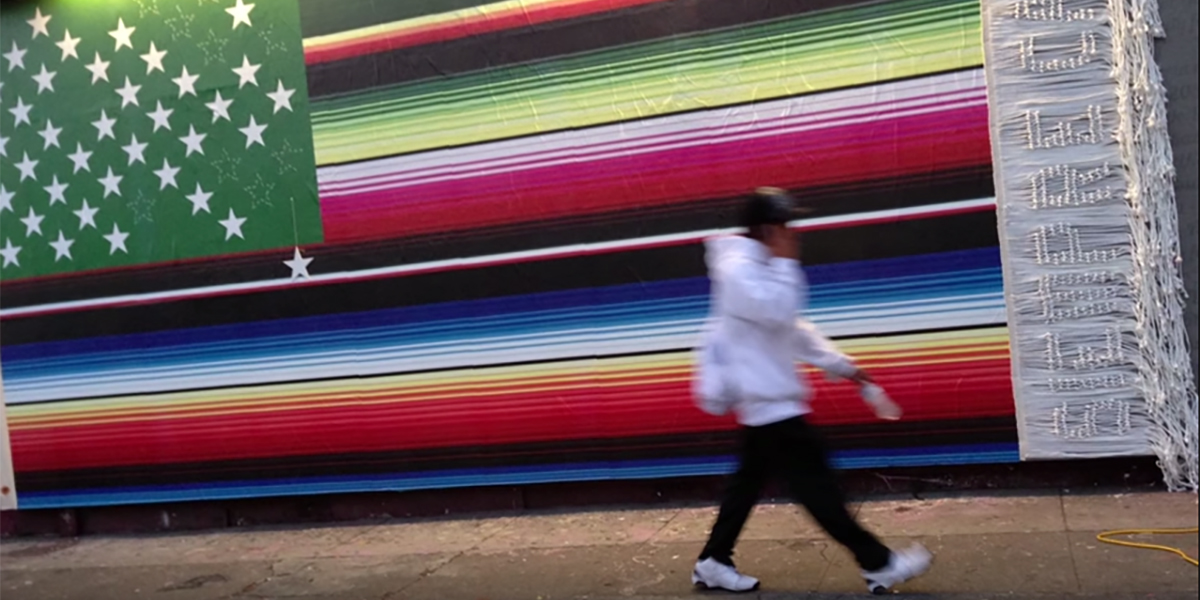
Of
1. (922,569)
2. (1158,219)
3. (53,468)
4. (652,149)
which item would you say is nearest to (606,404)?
(652,149)

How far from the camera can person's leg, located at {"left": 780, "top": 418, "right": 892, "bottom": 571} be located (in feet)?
15.7

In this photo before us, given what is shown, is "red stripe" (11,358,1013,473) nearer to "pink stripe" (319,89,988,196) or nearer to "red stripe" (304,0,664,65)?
"pink stripe" (319,89,988,196)

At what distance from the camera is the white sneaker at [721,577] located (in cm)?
512

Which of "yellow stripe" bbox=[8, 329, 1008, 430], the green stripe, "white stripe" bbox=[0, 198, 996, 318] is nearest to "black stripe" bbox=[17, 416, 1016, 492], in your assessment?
"yellow stripe" bbox=[8, 329, 1008, 430]

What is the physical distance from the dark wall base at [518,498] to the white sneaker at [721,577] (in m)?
1.52

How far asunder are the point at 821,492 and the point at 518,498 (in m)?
2.73

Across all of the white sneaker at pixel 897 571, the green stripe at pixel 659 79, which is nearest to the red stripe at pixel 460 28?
the green stripe at pixel 659 79

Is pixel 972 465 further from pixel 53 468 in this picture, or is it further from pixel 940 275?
pixel 53 468

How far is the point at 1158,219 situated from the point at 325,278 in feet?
15.3

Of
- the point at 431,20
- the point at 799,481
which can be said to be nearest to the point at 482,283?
the point at 431,20

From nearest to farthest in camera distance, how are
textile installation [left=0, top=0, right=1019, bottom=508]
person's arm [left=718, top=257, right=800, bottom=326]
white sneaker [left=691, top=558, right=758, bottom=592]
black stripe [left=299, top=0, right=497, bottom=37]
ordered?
person's arm [left=718, top=257, right=800, bottom=326]
white sneaker [left=691, top=558, right=758, bottom=592]
textile installation [left=0, top=0, right=1019, bottom=508]
black stripe [left=299, top=0, right=497, bottom=37]

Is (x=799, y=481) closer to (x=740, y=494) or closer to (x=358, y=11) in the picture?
A: (x=740, y=494)

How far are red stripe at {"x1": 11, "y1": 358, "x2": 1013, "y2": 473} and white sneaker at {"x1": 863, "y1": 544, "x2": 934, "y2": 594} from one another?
61.7 inches

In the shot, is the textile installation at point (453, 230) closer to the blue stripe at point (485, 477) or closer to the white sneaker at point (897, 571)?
the blue stripe at point (485, 477)
